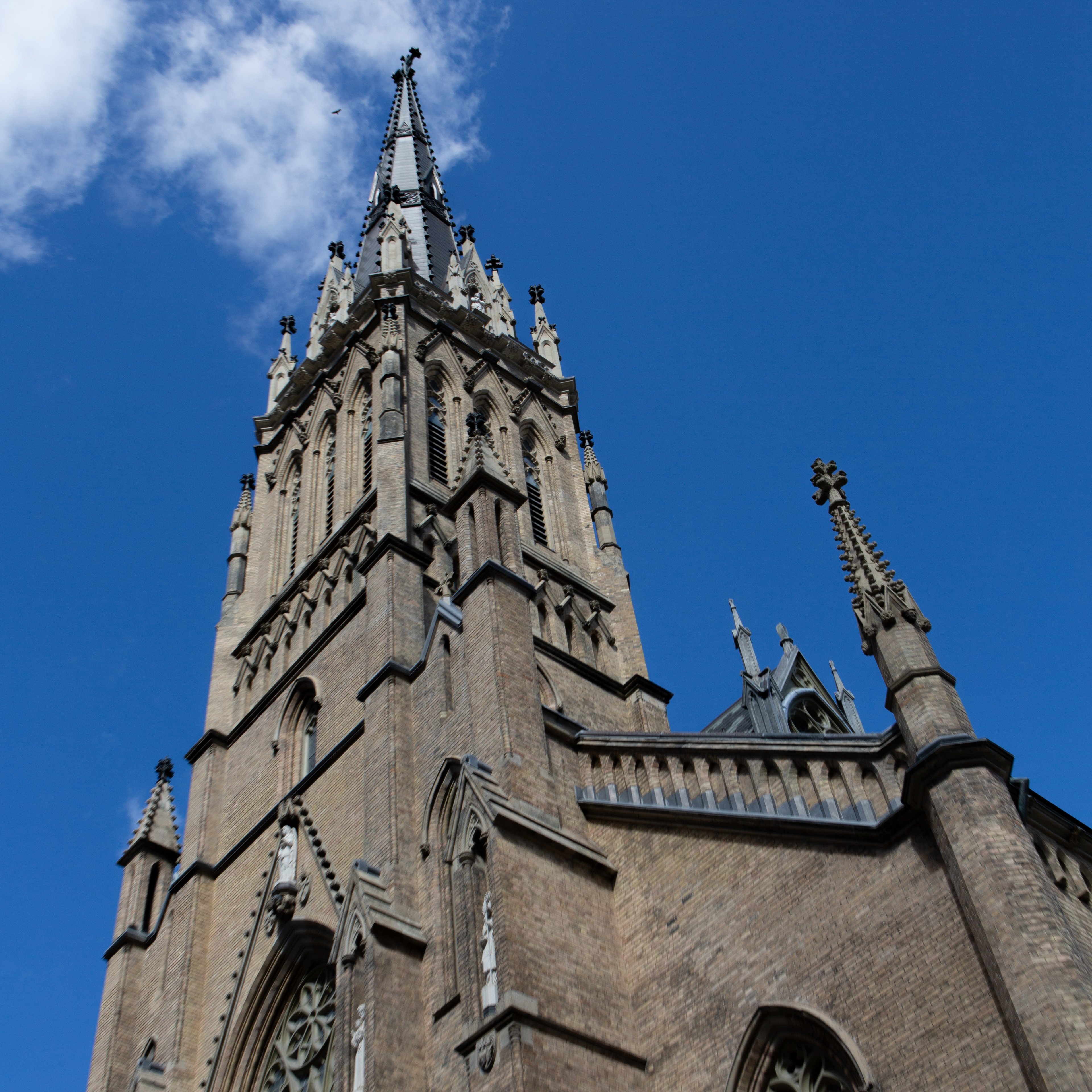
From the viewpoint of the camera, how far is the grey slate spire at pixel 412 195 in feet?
110

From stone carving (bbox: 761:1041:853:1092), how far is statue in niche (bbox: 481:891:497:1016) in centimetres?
266

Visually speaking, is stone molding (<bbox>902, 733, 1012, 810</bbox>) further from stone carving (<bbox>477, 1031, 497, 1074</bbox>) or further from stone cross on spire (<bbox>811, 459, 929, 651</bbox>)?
stone carving (<bbox>477, 1031, 497, 1074</bbox>)

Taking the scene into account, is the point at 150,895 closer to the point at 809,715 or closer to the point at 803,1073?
the point at 809,715

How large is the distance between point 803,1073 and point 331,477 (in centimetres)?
1761

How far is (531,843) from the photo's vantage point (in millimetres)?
13383

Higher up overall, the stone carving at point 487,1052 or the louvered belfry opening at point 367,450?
the louvered belfry opening at point 367,450

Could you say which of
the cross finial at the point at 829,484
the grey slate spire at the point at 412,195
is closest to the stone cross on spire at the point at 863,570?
the cross finial at the point at 829,484

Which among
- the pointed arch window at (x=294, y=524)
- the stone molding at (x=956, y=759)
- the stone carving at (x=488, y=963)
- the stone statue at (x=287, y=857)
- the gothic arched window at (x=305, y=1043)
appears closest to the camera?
the stone molding at (x=956, y=759)

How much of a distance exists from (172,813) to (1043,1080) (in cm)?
1804

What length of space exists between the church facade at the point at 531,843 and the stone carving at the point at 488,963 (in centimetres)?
5

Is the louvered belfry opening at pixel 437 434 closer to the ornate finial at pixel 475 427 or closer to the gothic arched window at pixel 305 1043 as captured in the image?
the ornate finial at pixel 475 427

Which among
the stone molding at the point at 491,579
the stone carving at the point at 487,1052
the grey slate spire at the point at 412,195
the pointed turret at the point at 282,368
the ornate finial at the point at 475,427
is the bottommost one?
the stone carving at the point at 487,1052

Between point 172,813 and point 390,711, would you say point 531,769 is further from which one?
point 172,813

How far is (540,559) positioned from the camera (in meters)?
22.3
